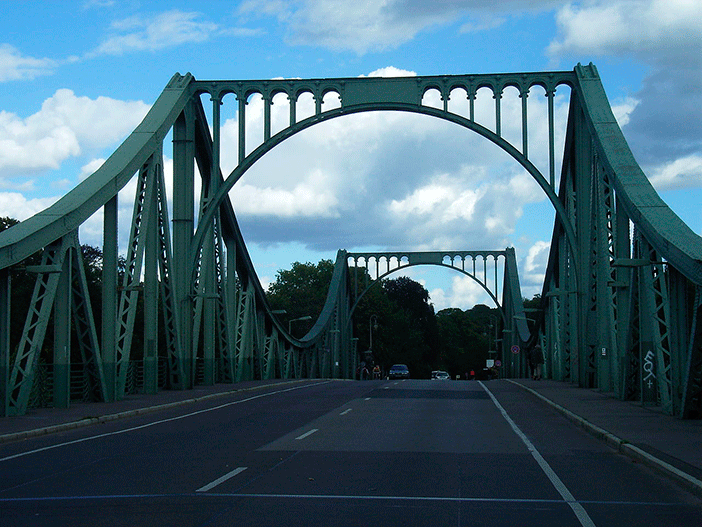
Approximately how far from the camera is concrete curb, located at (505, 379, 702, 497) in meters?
11.2

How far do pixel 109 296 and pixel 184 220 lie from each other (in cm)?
847

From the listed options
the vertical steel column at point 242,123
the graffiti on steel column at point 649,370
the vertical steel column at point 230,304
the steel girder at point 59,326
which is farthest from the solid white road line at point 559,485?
the vertical steel column at point 230,304

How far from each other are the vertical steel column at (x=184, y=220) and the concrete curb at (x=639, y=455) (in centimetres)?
→ 1649

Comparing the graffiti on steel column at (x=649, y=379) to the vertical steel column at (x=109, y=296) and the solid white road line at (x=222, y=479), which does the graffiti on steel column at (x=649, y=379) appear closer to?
the solid white road line at (x=222, y=479)

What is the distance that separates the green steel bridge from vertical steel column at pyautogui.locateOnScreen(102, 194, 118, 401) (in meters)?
0.05

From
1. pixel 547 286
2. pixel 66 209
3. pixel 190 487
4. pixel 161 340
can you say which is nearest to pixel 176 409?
pixel 66 209

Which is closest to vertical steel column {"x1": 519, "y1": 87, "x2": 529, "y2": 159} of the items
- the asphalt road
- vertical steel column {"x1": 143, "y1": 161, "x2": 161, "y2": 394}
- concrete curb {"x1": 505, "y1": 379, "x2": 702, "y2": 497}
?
vertical steel column {"x1": 143, "y1": 161, "x2": 161, "y2": 394}

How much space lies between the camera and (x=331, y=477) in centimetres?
1221

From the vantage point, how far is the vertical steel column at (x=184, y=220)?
34.5m

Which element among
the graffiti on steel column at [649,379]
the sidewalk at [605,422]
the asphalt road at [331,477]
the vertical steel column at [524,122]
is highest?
the vertical steel column at [524,122]

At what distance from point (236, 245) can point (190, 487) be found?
32967 millimetres

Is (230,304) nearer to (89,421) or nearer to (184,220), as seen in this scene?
(184,220)

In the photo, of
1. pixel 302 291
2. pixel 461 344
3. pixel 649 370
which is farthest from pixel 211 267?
pixel 461 344

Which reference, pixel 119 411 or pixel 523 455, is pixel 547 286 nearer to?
pixel 119 411
